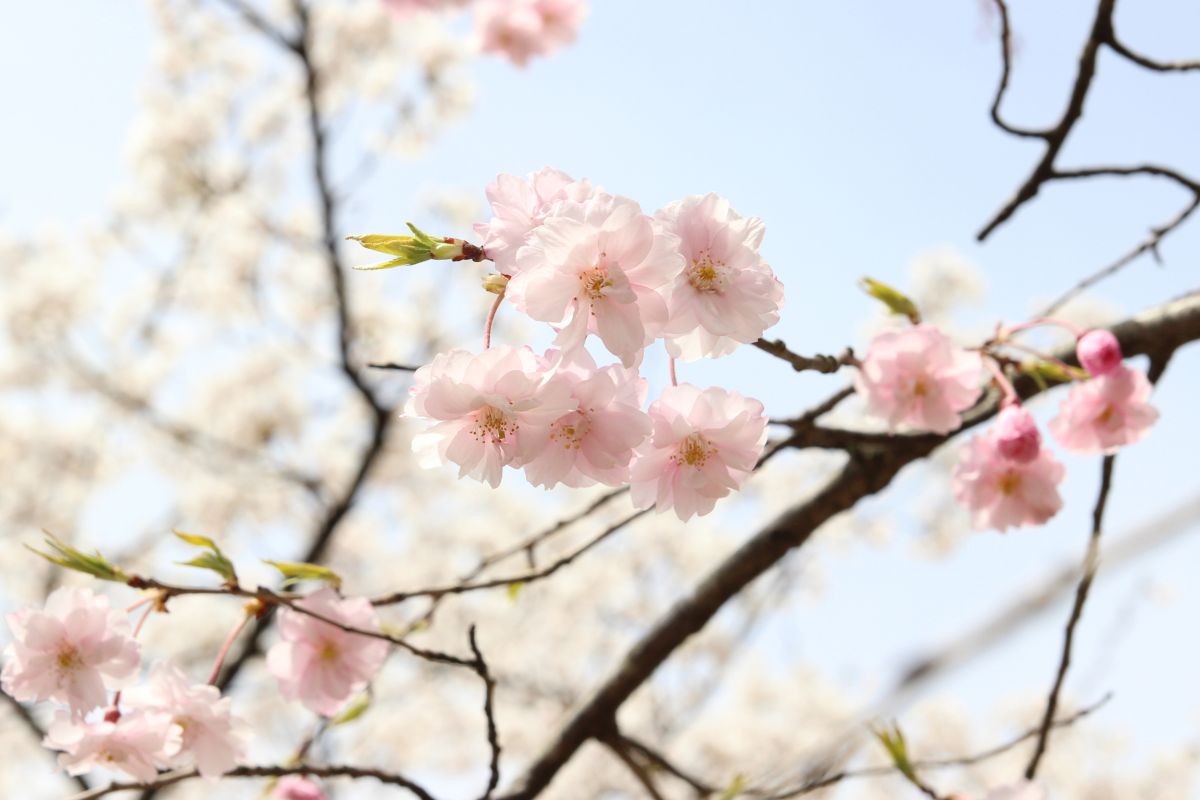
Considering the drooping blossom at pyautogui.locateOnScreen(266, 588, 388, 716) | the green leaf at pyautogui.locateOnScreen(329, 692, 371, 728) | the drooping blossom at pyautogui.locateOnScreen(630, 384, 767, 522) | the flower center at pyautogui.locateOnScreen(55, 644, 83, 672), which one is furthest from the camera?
the green leaf at pyautogui.locateOnScreen(329, 692, 371, 728)

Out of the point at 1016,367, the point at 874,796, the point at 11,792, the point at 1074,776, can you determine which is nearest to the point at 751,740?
the point at 874,796

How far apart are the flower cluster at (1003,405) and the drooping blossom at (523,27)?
3793mm

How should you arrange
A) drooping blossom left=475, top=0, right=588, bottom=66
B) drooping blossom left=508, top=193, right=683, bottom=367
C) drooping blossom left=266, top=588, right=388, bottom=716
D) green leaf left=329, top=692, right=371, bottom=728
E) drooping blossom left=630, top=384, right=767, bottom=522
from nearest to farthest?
drooping blossom left=508, top=193, right=683, bottom=367 → drooping blossom left=630, top=384, right=767, bottom=522 → drooping blossom left=266, top=588, right=388, bottom=716 → green leaf left=329, top=692, right=371, bottom=728 → drooping blossom left=475, top=0, right=588, bottom=66

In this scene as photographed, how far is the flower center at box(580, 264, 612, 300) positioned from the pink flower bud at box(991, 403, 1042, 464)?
816mm

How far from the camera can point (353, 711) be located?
1666 millimetres

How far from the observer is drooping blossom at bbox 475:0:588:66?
4.86 meters

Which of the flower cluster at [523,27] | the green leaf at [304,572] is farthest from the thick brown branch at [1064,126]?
the flower cluster at [523,27]

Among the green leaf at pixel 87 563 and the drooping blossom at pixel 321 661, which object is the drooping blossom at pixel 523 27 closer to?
the drooping blossom at pixel 321 661

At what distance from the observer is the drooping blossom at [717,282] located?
3.14 ft

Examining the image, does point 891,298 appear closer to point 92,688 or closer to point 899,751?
point 899,751

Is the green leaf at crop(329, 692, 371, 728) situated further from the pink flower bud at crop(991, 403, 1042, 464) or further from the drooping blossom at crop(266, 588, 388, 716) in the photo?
the pink flower bud at crop(991, 403, 1042, 464)

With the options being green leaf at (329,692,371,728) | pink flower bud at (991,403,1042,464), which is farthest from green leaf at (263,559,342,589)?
pink flower bud at (991,403,1042,464)

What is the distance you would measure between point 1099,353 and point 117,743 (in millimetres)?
1496

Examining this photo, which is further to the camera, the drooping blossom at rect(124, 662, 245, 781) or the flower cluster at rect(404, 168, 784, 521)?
the drooping blossom at rect(124, 662, 245, 781)
